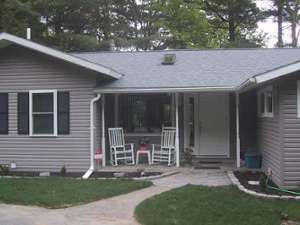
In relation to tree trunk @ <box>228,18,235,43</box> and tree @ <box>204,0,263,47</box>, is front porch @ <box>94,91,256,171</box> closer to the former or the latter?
tree @ <box>204,0,263,47</box>

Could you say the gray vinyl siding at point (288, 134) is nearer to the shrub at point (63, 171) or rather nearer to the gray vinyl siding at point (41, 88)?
the gray vinyl siding at point (41, 88)

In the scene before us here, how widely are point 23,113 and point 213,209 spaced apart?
7558 millimetres

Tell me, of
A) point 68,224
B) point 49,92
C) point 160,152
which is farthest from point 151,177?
point 68,224

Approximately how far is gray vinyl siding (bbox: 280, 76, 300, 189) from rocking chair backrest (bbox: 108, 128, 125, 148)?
5.76 metres

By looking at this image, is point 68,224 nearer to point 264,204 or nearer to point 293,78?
point 264,204

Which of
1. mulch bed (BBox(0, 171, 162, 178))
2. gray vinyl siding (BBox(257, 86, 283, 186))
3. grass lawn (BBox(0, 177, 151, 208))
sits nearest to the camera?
grass lawn (BBox(0, 177, 151, 208))

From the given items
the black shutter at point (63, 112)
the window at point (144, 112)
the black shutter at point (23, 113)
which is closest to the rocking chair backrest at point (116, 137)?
the window at point (144, 112)

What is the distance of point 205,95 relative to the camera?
53.9 ft

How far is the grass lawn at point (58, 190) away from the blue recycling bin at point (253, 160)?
3486mm

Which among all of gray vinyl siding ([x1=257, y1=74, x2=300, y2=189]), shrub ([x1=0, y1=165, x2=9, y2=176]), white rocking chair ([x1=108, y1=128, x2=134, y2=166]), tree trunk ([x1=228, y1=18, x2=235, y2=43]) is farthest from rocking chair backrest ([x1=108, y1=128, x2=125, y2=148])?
tree trunk ([x1=228, y1=18, x2=235, y2=43])

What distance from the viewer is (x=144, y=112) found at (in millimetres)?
16312

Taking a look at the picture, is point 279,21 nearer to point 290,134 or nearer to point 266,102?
point 266,102

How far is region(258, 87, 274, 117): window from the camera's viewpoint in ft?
41.7

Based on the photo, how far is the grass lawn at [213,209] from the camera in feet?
26.4
